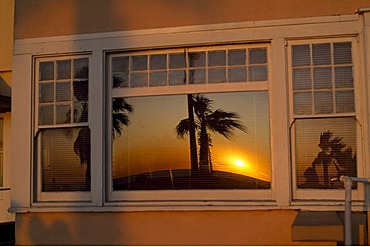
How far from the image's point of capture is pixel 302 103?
5.72 metres

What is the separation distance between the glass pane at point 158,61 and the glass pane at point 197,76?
31 centimetres

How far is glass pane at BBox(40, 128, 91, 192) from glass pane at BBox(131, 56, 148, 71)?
2.85 feet

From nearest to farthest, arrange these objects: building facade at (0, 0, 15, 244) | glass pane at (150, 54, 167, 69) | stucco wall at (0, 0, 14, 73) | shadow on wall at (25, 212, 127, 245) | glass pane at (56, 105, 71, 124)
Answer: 1. shadow on wall at (25, 212, 127, 245)
2. glass pane at (150, 54, 167, 69)
3. glass pane at (56, 105, 71, 124)
4. building facade at (0, 0, 15, 244)
5. stucco wall at (0, 0, 14, 73)

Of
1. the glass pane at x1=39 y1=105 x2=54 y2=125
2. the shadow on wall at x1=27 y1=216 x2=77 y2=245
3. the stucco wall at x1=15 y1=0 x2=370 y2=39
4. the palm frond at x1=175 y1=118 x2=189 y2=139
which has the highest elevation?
the stucco wall at x1=15 y1=0 x2=370 y2=39

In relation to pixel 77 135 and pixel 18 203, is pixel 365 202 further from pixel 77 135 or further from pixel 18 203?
pixel 18 203

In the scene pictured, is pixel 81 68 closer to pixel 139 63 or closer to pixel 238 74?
pixel 139 63

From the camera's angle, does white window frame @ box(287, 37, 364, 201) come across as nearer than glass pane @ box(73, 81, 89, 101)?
Yes

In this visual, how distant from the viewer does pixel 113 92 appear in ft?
20.5

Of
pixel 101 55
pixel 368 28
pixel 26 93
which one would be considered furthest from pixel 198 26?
pixel 26 93

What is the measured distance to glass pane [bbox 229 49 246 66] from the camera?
5.95 m

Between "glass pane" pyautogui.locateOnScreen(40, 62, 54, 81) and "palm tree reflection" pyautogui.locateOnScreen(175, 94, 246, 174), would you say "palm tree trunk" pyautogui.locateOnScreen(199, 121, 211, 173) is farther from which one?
"glass pane" pyautogui.locateOnScreen(40, 62, 54, 81)

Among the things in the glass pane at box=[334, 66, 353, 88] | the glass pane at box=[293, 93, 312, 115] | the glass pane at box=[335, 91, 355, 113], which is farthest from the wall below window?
the glass pane at box=[334, 66, 353, 88]

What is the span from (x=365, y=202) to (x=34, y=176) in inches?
139

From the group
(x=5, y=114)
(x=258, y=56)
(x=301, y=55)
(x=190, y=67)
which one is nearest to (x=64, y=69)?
(x=190, y=67)
